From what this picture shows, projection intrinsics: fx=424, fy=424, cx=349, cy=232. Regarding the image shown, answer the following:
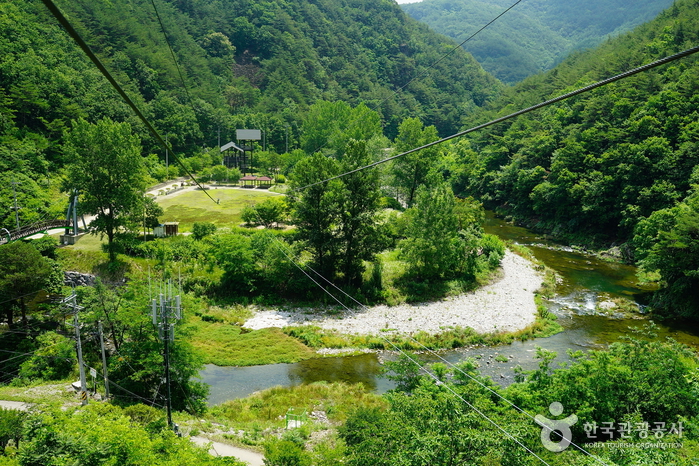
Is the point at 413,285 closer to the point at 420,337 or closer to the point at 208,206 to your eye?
the point at 420,337

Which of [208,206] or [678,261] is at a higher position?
[208,206]

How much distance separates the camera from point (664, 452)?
9.49 metres

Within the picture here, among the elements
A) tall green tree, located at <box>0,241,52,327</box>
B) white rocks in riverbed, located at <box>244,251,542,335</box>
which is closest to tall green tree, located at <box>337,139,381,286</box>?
white rocks in riverbed, located at <box>244,251,542,335</box>

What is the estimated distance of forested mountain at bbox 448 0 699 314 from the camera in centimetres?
2825

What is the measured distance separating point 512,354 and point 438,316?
5301 mm

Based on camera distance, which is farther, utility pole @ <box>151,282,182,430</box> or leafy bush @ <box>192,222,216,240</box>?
leafy bush @ <box>192,222,216,240</box>

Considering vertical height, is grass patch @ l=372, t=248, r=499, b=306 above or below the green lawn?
below

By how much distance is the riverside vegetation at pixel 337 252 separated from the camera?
1119 centimetres

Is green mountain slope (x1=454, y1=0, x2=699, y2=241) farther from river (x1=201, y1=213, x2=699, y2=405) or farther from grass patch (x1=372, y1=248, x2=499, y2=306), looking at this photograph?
grass patch (x1=372, y1=248, x2=499, y2=306)

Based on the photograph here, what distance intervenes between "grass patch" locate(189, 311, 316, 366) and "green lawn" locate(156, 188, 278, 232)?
14997 mm

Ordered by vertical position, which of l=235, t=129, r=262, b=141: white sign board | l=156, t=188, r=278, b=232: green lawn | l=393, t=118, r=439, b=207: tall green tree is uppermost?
l=235, t=129, r=262, b=141: white sign board

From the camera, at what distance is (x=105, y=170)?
27.0 meters

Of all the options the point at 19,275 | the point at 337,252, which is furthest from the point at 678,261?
the point at 19,275

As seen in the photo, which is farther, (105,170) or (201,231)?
(201,231)
